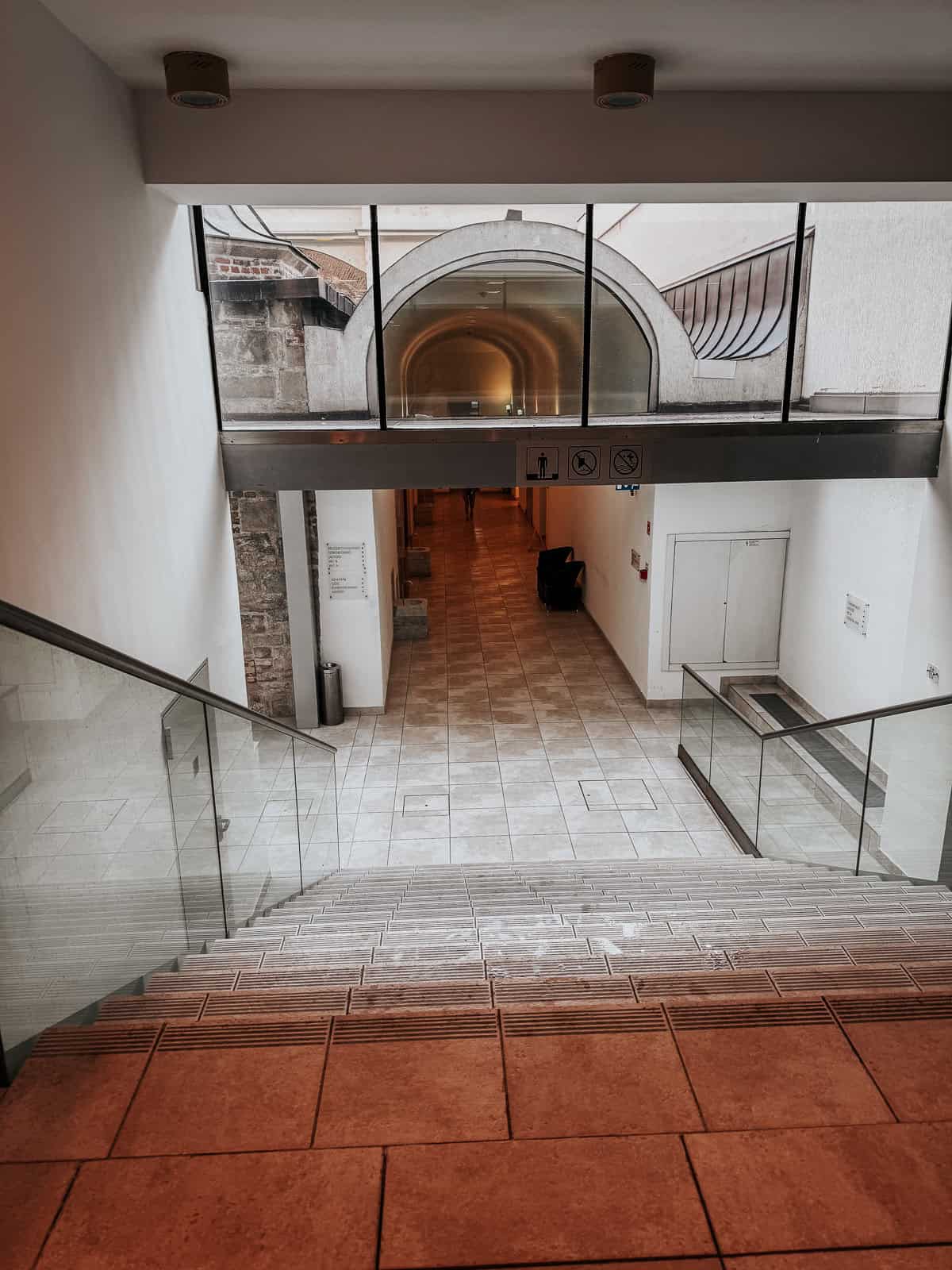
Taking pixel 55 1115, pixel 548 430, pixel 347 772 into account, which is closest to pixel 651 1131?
pixel 55 1115

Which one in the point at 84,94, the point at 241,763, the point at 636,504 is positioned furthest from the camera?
the point at 636,504

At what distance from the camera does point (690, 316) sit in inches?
242

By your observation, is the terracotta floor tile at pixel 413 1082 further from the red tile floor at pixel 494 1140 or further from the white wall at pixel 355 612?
the white wall at pixel 355 612

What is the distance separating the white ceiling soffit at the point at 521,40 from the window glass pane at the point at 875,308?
1.72 m

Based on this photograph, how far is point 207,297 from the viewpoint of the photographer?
582 cm

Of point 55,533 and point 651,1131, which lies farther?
point 55,533

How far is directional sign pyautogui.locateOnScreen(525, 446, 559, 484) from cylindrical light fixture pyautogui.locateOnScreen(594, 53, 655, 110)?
8.21 ft

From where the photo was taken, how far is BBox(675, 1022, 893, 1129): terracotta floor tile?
1.79 meters

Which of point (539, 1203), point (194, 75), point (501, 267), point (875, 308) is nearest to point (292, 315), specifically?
point (501, 267)

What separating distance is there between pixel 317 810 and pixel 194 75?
4169mm

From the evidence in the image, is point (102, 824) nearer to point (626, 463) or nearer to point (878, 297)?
point (626, 463)

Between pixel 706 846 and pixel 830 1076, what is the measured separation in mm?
5063

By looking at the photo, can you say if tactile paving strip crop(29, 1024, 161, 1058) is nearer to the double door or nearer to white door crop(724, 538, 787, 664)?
the double door

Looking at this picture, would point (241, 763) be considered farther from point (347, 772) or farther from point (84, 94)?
point (347, 772)
